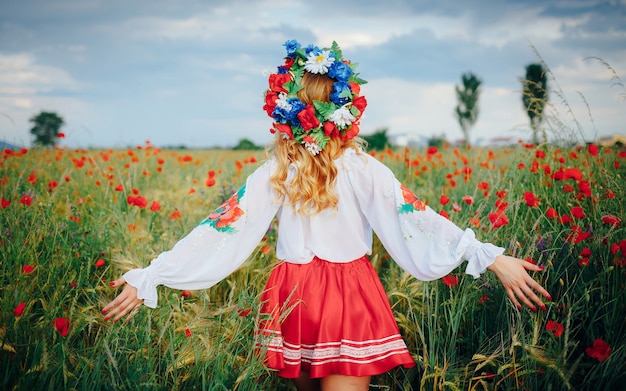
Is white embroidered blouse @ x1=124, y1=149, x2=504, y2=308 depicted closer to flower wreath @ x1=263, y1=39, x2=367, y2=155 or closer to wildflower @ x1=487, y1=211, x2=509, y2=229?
flower wreath @ x1=263, y1=39, x2=367, y2=155

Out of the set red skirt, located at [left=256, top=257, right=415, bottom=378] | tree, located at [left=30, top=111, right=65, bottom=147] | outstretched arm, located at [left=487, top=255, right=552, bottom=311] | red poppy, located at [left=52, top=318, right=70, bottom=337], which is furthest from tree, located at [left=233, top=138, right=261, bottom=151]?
outstretched arm, located at [left=487, top=255, right=552, bottom=311]

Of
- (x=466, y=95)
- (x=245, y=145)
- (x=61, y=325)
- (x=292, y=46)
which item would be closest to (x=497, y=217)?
(x=292, y=46)

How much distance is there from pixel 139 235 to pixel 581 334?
2.95m

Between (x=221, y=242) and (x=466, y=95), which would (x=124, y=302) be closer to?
(x=221, y=242)

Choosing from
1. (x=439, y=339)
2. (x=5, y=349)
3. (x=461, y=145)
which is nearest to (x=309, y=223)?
(x=439, y=339)

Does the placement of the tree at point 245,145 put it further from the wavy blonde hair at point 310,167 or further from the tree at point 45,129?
the wavy blonde hair at point 310,167

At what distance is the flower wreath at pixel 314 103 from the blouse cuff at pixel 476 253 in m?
0.71

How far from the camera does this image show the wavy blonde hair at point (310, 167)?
6.59ft

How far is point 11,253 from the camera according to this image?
8.79ft

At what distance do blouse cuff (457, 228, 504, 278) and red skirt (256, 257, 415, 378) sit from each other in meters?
0.44

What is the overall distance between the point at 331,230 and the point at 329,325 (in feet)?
1.44

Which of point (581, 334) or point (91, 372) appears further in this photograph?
point (581, 334)

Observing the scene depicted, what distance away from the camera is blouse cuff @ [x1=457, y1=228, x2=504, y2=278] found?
1.86 m

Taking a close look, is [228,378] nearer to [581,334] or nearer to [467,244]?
[467,244]
